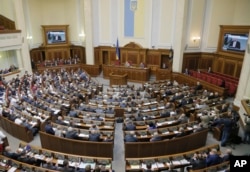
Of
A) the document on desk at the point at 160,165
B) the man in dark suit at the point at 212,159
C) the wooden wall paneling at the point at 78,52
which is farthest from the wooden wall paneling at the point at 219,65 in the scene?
the wooden wall paneling at the point at 78,52

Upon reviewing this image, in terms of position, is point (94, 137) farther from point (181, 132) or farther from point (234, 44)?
point (234, 44)

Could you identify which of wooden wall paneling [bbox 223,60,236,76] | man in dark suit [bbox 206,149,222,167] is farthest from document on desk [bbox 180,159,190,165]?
wooden wall paneling [bbox 223,60,236,76]

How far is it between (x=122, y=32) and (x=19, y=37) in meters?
9.23

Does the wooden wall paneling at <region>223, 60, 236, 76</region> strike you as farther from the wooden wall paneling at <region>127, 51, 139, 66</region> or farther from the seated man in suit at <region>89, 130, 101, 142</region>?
the seated man in suit at <region>89, 130, 101, 142</region>

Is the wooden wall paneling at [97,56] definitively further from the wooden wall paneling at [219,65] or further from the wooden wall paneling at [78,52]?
the wooden wall paneling at [219,65]

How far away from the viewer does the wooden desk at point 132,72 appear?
1834 cm

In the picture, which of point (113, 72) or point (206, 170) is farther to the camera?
point (113, 72)

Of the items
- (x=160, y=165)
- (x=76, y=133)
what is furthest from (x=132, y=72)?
(x=160, y=165)

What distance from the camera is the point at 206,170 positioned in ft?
19.9

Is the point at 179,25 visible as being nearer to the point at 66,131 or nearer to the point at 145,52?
the point at 145,52

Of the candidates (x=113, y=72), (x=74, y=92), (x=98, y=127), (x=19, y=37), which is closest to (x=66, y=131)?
(x=98, y=127)

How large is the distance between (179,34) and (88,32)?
879 centimetres

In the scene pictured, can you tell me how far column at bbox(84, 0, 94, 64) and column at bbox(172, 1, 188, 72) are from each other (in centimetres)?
808

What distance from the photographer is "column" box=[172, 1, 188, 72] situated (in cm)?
1675
